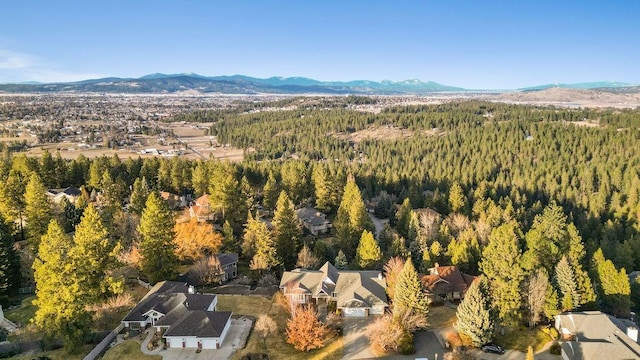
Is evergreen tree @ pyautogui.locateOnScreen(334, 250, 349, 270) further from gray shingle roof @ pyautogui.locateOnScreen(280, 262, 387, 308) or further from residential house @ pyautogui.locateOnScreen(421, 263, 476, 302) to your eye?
residential house @ pyautogui.locateOnScreen(421, 263, 476, 302)

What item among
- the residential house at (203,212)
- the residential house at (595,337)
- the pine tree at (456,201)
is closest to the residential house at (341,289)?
the residential house at (595,337)

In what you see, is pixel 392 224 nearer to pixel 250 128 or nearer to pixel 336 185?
pixel 336 185

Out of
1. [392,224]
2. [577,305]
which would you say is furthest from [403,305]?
[392,224]

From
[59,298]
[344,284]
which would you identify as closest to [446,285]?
[344,284]

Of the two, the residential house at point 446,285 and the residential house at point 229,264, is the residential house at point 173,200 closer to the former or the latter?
the residential house at point 229,264

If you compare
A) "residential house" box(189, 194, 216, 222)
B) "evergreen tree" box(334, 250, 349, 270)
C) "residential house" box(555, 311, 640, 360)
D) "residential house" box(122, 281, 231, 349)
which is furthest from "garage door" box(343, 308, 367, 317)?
"residential house" box(189, 194, 216, 222)
